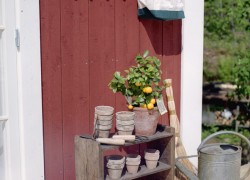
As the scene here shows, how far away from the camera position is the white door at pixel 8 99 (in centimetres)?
298

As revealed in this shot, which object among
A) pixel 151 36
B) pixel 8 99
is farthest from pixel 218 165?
pixel 8 99

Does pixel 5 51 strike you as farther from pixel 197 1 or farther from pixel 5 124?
pixel 197 1

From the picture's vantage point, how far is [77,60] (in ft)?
10.8

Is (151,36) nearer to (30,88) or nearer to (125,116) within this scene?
(125,116)

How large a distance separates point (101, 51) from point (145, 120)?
648 mm

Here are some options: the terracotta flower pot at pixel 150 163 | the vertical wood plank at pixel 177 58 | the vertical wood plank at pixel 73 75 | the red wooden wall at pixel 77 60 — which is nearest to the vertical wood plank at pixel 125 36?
the red wooden wall at pixel 77 60

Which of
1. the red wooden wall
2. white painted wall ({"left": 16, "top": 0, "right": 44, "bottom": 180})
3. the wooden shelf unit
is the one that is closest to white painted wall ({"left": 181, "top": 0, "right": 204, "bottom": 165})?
the red wooden wall

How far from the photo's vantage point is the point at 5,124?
9.93ft

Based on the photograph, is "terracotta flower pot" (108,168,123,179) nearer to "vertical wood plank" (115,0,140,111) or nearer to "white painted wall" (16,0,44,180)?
"white painted wall" (16,0,44,180)

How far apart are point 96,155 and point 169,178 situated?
2.50ft

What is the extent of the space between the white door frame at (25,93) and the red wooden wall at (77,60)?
0.24 ft

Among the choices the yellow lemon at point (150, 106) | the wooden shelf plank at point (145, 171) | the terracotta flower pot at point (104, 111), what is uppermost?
the yellow lemon at point (150, 106)

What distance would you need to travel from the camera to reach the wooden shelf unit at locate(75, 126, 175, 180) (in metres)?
2.90

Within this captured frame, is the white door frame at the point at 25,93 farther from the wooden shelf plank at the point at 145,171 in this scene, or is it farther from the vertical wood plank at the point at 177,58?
the vertical wood plank at the point at 177,58
